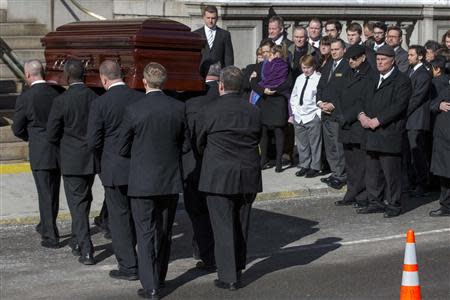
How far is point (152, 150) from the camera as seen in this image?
1021cm

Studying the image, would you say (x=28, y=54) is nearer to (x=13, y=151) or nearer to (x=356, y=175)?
(x=13, y=151)

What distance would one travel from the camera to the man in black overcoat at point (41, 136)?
12109 millimetres

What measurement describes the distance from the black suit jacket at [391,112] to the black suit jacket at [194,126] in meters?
3.18

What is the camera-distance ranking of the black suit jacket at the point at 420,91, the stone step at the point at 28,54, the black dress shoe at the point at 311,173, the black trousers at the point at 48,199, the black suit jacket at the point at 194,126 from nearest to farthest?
1. the black suit jacket at the point at 194,126
2. the black trousers at the point at 48,199
3. the black suit jacket at the point at 420,91
4. the black dress shoe at the point at 311,173
5. the stone step at the point at 28,54

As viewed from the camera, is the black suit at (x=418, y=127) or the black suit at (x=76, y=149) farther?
the black suit at (x=418, y=127)

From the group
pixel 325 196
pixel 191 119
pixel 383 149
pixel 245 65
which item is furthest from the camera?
pixel 245 65

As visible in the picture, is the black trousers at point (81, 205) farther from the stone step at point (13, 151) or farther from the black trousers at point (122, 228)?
the stone step at point (13, 151)

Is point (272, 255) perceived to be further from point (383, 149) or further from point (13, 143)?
point (13, 143)

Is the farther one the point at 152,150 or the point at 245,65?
the point at 245,65

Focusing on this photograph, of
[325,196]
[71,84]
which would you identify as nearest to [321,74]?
[325,196]

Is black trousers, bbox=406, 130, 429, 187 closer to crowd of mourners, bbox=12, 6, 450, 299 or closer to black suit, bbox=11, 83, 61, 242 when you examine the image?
crowd of mourners, bbox=12, 6, 450, 299

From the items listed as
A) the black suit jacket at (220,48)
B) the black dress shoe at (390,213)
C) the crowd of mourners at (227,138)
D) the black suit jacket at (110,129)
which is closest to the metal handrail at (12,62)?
the black suit jacket at (220,48)

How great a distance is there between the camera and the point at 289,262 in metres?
11.7

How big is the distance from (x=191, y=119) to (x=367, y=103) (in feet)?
12.6
